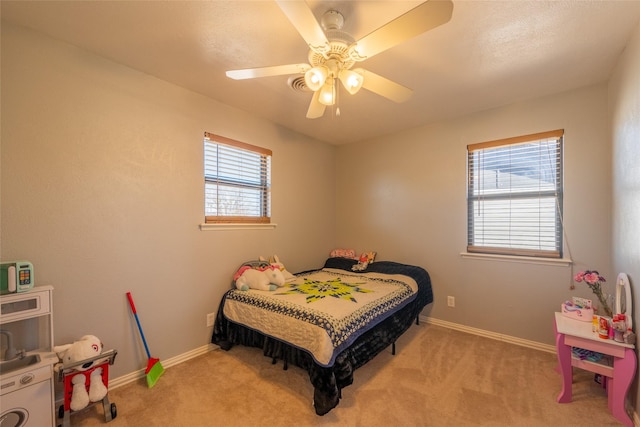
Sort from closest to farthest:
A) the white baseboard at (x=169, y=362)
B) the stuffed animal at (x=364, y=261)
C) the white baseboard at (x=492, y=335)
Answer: the white baseboard at (x=169, y=362)
the white baseboard at (x=492, y=335)
the stuffed animal at (x=364, y=261)

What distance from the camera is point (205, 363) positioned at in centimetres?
237

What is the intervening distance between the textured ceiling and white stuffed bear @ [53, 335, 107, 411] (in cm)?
201

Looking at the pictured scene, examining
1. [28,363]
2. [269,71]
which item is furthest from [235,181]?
[28,363]

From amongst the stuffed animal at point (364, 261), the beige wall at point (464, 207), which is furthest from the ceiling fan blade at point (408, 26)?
the stuffed animal at point (364, 261)

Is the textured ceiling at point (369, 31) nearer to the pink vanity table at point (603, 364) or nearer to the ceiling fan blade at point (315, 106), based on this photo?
the ceiling fan blade at point (315, 106)

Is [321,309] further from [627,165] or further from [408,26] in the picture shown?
[627,165]

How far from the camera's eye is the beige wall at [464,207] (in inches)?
94.4

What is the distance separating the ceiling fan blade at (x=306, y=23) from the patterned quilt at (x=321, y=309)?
66.0 inches

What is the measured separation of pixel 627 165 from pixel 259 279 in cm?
295

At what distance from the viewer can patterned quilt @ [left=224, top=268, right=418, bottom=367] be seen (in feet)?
6.01

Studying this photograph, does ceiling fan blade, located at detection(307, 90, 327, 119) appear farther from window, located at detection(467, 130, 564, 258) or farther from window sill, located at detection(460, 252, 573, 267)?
window sill, located at detection(460, 252, 573, 267)

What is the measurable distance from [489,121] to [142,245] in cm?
356

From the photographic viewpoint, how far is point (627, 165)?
184 centimetres

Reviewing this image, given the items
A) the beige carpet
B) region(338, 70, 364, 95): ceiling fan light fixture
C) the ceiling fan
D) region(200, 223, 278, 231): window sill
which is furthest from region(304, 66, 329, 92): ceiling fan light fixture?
the beige carpet
